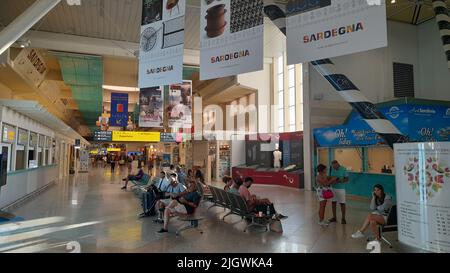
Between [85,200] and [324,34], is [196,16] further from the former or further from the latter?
[324,34]

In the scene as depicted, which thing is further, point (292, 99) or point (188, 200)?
point (292, 99)

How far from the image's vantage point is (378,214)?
534 cm

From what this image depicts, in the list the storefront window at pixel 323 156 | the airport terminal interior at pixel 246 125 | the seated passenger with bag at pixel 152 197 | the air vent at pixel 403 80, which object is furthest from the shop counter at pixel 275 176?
the seated passenger with bag at pixel 152 197

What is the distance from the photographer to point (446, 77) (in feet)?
42.9

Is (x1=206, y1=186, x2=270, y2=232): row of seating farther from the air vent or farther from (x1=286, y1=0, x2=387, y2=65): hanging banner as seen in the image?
the air vent

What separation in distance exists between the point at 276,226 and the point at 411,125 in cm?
648

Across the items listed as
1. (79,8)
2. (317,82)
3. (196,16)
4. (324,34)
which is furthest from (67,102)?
(324,34)

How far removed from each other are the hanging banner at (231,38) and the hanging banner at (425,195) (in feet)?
8.77

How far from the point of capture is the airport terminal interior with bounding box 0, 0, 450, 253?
15.1 feet

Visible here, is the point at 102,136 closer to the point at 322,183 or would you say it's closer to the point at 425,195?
the point at 322,183

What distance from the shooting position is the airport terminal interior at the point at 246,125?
15.1 ft

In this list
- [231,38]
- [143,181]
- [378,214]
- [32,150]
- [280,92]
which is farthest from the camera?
[280,92]

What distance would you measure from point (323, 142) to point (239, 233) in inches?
315

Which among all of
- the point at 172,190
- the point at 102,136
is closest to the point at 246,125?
the point at 102,136
